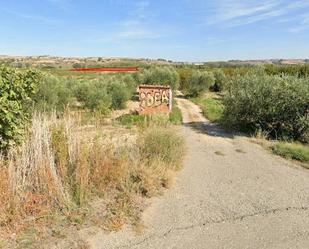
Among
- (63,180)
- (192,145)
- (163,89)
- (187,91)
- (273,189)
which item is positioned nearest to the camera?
(63,180)

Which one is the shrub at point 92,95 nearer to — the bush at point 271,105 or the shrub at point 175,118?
the shrub at point 175,118

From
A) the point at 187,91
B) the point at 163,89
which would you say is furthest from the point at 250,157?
the point at 187,91

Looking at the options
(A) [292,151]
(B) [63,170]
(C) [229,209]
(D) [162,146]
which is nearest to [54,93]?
(D) [162,146]

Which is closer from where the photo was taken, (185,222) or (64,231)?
(64,231)

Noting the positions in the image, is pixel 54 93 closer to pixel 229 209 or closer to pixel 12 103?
pixel 12 103

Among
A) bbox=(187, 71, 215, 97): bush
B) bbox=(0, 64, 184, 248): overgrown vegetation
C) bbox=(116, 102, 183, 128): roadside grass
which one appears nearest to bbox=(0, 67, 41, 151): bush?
bbox=(0, 64, 184, 248): overgrown vegetation

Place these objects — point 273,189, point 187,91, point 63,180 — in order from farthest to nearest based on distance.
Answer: point 187,91 → point 273,189 → point 63,180

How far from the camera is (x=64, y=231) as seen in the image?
4.29m

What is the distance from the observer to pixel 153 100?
17422mm

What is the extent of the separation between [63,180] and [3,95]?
5.44ft

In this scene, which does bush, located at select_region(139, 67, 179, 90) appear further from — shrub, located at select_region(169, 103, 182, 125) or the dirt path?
the dirt path

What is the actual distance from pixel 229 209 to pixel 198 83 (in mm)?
26406

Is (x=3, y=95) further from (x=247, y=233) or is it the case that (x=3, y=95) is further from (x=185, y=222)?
(x=247, y=233)

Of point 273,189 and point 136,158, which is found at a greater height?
point 136,158
